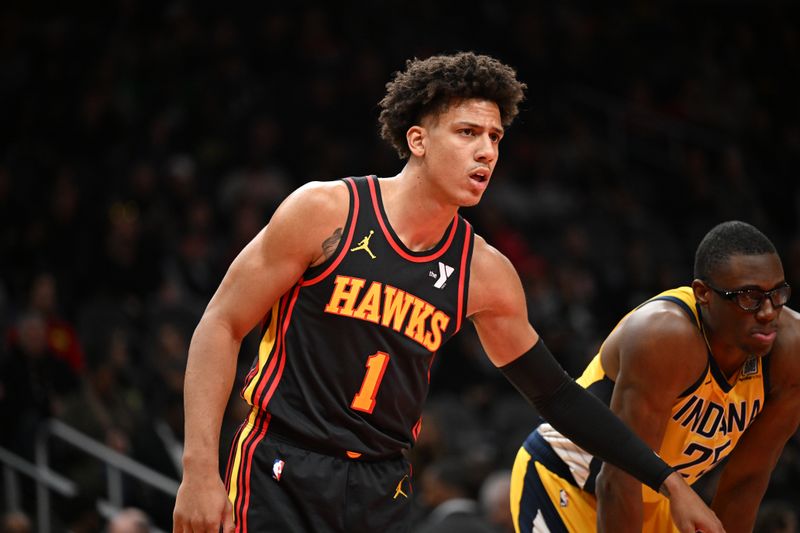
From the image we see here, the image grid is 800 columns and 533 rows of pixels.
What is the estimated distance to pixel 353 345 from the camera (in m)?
3.57

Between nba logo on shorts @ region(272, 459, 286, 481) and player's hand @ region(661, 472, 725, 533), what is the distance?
4.49 ft

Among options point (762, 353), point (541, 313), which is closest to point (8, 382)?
point (541, 313)

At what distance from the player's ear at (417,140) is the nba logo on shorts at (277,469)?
116 cm

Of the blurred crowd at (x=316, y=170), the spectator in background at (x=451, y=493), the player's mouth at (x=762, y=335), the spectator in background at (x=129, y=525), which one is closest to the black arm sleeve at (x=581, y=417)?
the player's mouth at (x=762, y=335)

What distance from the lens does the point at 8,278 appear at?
970cm

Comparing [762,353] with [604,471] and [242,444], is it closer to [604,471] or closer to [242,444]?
[604,471]

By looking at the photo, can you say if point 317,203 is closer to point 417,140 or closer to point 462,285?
point 417,140

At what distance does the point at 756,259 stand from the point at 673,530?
1.25 metres

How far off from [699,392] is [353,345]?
1.42 m

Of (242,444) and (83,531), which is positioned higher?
(242,444)

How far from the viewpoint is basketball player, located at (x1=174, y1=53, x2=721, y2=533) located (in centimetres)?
347

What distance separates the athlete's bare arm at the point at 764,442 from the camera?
4.20 metres

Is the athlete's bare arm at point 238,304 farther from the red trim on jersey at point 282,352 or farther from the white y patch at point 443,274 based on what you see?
the white y patch at point 443,274

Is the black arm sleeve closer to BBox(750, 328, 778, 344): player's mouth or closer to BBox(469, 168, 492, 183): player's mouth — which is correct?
BBox(750, 328, 778, 344): player's mouth
